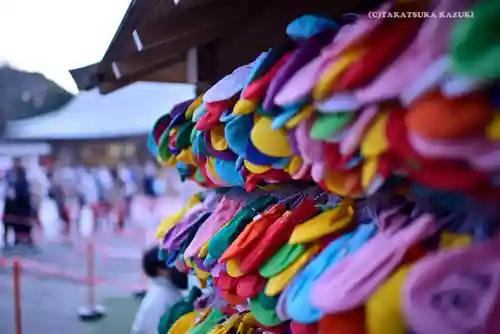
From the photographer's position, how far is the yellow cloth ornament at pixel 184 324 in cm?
116

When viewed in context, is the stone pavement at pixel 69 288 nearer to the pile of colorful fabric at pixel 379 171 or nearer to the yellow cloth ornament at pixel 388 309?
the pile of colorful fabric at pixel 379 171

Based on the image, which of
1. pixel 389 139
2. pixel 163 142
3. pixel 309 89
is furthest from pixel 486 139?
pixel 163 142

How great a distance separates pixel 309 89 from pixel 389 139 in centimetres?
12

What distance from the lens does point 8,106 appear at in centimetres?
1184

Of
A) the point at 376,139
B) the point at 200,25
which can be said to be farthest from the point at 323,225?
the point at 200,25

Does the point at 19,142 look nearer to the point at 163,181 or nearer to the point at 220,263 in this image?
the point at 163,181

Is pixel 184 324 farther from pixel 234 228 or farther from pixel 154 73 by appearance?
pixel 154 73

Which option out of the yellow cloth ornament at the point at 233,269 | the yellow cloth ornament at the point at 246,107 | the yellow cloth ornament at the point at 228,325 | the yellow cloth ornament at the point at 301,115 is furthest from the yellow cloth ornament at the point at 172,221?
the yellow cloth ornament at the point at 301,115

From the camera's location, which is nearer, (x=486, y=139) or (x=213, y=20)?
(x=486, y=139)

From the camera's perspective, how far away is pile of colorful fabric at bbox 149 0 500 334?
41cm

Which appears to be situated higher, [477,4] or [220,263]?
[477,4]

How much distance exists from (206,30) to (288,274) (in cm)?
69

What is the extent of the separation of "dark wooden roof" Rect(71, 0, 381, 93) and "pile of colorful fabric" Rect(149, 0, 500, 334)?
0.21 m

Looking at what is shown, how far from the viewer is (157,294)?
1731 mm
